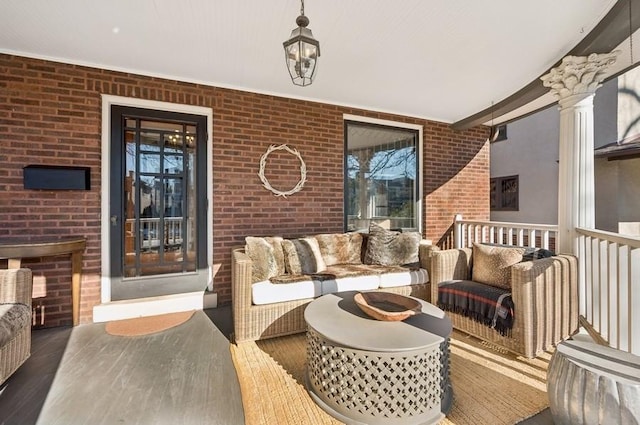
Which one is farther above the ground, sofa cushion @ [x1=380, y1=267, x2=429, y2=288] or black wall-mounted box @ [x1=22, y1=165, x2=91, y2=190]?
black wall-mounted box @ [x1=22, y1=165, x2=91, y2=190]

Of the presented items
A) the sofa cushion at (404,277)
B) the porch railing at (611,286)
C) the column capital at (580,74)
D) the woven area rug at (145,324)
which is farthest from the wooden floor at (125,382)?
the column capital at (580,74)

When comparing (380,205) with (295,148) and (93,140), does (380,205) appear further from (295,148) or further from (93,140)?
(93,140)

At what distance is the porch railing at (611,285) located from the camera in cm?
204

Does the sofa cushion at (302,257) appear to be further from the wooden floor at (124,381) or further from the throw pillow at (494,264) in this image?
the throw pillow at (494,264)

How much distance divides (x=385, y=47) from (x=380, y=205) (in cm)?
237

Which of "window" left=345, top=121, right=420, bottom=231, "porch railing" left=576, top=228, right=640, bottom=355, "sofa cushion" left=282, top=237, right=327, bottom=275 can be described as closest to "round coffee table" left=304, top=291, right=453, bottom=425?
"sofa cushion" left=282, top=237, right=327, bottom=275

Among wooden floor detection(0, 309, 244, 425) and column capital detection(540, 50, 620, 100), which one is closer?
wooden floor detection(0, 309, 244, 425)

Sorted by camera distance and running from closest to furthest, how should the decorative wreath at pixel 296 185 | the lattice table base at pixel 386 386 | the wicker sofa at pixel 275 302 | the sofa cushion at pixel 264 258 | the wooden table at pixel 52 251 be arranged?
1. the lattice table base at pixel 386 386
2. the wooden table at pixel 52 251
3. the wicker sofa at pixel 275 302
4. the sofa cushion at pixel 264 258
5. the decorative wreath at pixel 296 185

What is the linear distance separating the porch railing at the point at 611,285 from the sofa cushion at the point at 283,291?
7.60ft

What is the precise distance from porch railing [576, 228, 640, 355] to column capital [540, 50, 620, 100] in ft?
4.40

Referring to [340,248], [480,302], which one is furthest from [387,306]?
[340,248]

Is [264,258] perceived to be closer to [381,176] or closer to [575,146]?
[381,176]

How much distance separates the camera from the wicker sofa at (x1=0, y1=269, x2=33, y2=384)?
1.84 meters

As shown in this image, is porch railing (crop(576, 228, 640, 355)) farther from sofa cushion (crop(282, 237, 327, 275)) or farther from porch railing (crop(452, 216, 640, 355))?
sofa cushion (crop(282, 237, 327, 275))
